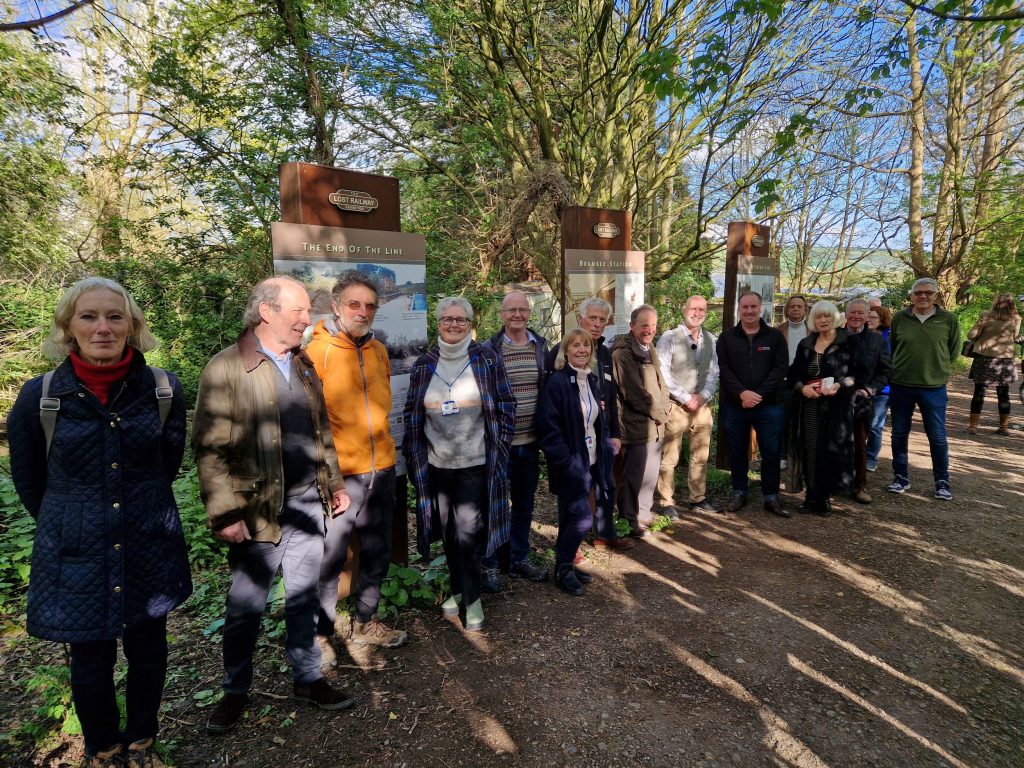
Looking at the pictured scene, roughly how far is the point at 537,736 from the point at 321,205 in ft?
10.4

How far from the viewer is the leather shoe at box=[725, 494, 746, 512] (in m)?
5.46

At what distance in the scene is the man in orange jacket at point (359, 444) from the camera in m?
3.03

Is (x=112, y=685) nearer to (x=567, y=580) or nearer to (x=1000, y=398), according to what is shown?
(x=567, y=580)

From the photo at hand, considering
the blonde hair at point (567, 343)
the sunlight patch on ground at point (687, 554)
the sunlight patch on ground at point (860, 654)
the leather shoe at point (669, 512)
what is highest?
the blonde hair at point (567, 343)

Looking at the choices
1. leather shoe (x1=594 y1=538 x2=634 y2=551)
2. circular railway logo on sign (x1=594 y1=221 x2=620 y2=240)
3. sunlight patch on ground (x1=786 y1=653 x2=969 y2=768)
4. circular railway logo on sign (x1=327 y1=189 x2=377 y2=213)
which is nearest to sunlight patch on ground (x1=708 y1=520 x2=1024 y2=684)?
sunlight patch on ground (x1=786 y1=653 x2=969 y2=768)

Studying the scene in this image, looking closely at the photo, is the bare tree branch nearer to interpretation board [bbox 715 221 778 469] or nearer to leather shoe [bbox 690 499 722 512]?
leather shoe [bbox 690 499 722 512]

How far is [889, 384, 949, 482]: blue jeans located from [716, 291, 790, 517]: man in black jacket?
1558 millimetres

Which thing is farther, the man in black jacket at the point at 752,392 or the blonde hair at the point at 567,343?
the man in black jacket at the point at 752,392

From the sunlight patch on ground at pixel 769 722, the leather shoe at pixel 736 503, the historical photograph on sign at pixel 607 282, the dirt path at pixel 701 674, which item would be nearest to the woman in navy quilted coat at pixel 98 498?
the dirt path at pixel 701 674

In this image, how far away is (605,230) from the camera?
506 centimetres

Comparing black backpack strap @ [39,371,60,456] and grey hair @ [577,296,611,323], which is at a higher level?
grey hair @ [577,296,611,323]

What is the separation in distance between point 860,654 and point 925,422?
3.71 m

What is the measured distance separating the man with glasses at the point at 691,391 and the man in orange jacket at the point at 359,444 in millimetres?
3033

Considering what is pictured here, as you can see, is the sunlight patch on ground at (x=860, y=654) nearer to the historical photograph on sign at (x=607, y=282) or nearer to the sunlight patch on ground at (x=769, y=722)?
the sunlight patch on ground at (x=769, y=722)
